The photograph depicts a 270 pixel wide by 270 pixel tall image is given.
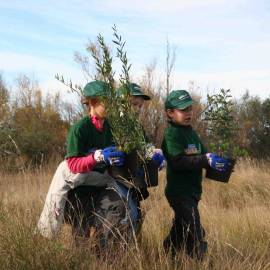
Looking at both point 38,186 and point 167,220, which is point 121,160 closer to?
point 167,220

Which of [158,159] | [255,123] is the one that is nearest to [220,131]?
[158,159]

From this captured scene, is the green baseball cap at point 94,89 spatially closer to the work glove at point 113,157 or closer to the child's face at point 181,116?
the work glove at point 113,157

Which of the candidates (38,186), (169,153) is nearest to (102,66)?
(169,153)

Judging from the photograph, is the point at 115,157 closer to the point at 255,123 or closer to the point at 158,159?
the point at 158,159

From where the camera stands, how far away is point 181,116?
4.64 m

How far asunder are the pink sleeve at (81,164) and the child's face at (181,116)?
1044 millimetres

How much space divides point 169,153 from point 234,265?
1163 millimetres

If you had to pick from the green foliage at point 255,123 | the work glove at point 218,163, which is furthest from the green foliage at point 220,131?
the green foliage at point 255,123

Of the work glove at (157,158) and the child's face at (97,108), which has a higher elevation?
the child's face at (97,108)

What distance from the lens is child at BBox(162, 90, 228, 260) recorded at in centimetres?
434

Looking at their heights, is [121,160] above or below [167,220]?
above

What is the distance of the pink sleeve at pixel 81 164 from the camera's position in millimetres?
3943

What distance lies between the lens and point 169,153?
14.8 ft

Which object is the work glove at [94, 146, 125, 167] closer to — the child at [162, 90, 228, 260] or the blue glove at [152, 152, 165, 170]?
the blue glove at [152, 152, 165, 170]
